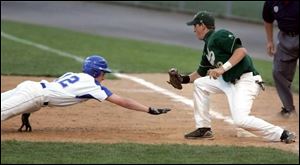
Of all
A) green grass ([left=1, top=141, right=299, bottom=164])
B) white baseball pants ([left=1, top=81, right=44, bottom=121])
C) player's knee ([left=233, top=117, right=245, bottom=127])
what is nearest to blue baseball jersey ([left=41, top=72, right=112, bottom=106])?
white baseball pants ([left=1, top=81, right=44, bottom=121])

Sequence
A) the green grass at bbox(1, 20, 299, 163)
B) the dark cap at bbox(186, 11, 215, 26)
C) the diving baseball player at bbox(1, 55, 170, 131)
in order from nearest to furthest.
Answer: the green grass at bbox(1, 20, 299, 163), the diving baseball player at bbox(1, 55, 170, 131), the dark cap at bbox(186, 11, 215, 26)

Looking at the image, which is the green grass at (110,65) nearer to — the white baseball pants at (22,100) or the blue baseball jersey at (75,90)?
the white baseball pants at (22,100)

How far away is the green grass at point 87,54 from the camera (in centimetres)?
1527

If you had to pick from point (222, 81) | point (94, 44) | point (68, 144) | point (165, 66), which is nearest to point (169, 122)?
point (222, 81)

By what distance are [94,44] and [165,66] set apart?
15.0 feet

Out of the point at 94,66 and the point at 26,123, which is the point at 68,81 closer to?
the point at 94,66

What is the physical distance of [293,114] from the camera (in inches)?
413

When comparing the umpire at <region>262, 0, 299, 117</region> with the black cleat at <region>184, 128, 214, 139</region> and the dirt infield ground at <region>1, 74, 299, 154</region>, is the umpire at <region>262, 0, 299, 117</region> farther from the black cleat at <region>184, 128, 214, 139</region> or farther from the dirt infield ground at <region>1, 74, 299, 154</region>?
the black cleat at <region>184, 128, 214, 139</region>

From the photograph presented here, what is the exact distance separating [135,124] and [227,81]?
1.53m

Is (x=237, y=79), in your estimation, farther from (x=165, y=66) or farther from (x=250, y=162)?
(x=165, y=66)

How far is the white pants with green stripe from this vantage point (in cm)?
813

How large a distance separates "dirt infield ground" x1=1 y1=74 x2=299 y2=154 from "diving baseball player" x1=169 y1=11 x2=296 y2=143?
0.18m

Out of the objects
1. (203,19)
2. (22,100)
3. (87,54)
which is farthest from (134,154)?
(87,54)

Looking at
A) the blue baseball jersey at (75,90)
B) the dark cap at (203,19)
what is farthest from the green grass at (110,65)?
the dark cap at (203,19)
